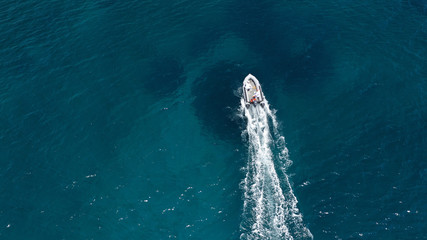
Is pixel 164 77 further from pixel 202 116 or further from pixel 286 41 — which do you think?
pixel 286 41

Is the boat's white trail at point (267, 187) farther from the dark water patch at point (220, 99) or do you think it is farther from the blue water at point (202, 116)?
the dark water patch at point (220, 99)

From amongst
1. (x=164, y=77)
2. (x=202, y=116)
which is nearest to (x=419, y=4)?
(x=202, y=116)

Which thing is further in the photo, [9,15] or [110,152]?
[9,15]

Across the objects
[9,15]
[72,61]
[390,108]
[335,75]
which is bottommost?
[390,108]

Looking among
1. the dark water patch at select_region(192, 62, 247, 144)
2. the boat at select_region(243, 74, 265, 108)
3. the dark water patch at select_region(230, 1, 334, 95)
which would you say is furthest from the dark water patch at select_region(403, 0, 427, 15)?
the dark water patch at select_region(192, 62, 247, 144)

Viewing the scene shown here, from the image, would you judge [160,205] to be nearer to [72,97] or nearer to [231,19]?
[72,97]

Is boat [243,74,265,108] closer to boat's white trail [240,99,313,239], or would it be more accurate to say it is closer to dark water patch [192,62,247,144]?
boat's white trail [240,99,313,239]

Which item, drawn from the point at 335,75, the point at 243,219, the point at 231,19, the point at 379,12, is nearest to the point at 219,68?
the point at 231,19

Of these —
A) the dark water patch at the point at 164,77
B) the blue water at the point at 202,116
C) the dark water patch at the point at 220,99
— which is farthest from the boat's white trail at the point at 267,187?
the dark water patch at the point at 164,77
